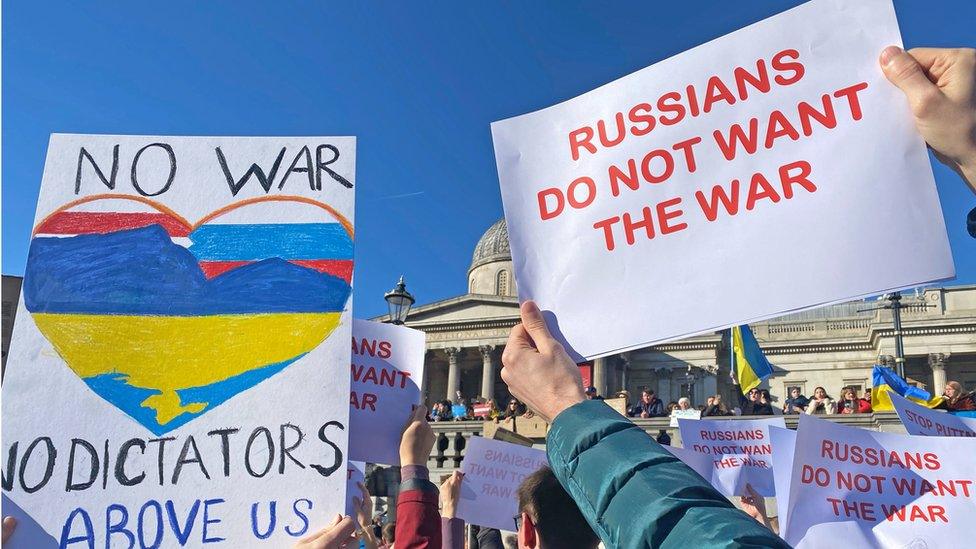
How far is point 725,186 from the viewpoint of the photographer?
2035 millimetres

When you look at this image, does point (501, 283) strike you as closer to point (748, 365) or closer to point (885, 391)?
point (748, 365)

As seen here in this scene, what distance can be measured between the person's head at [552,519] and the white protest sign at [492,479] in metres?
3.43

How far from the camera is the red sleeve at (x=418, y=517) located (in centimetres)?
251

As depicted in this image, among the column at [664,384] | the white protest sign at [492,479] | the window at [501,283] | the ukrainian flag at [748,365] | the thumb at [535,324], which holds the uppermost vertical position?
the window at [501,283]

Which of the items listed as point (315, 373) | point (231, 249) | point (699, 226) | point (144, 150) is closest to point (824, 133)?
point (699, 226)

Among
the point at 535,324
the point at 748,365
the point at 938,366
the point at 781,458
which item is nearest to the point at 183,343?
the point at 535,324

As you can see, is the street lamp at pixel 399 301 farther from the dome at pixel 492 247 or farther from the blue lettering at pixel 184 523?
the dome at pixel 492 247

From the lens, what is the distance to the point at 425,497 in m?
2.60

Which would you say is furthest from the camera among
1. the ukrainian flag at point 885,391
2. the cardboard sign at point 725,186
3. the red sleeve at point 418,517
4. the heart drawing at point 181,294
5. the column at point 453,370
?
the column at point 453,370

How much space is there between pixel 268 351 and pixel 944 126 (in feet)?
6.46

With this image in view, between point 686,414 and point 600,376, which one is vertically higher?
point 600,376

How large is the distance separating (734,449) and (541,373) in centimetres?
596

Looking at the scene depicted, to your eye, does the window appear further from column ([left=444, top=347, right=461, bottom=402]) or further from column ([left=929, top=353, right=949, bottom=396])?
column ([left=929, top=353, right=949, bottom=396])

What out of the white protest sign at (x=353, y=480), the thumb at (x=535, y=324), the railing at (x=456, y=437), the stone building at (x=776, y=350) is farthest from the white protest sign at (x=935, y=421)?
the stone building at (x=776, y=350)
